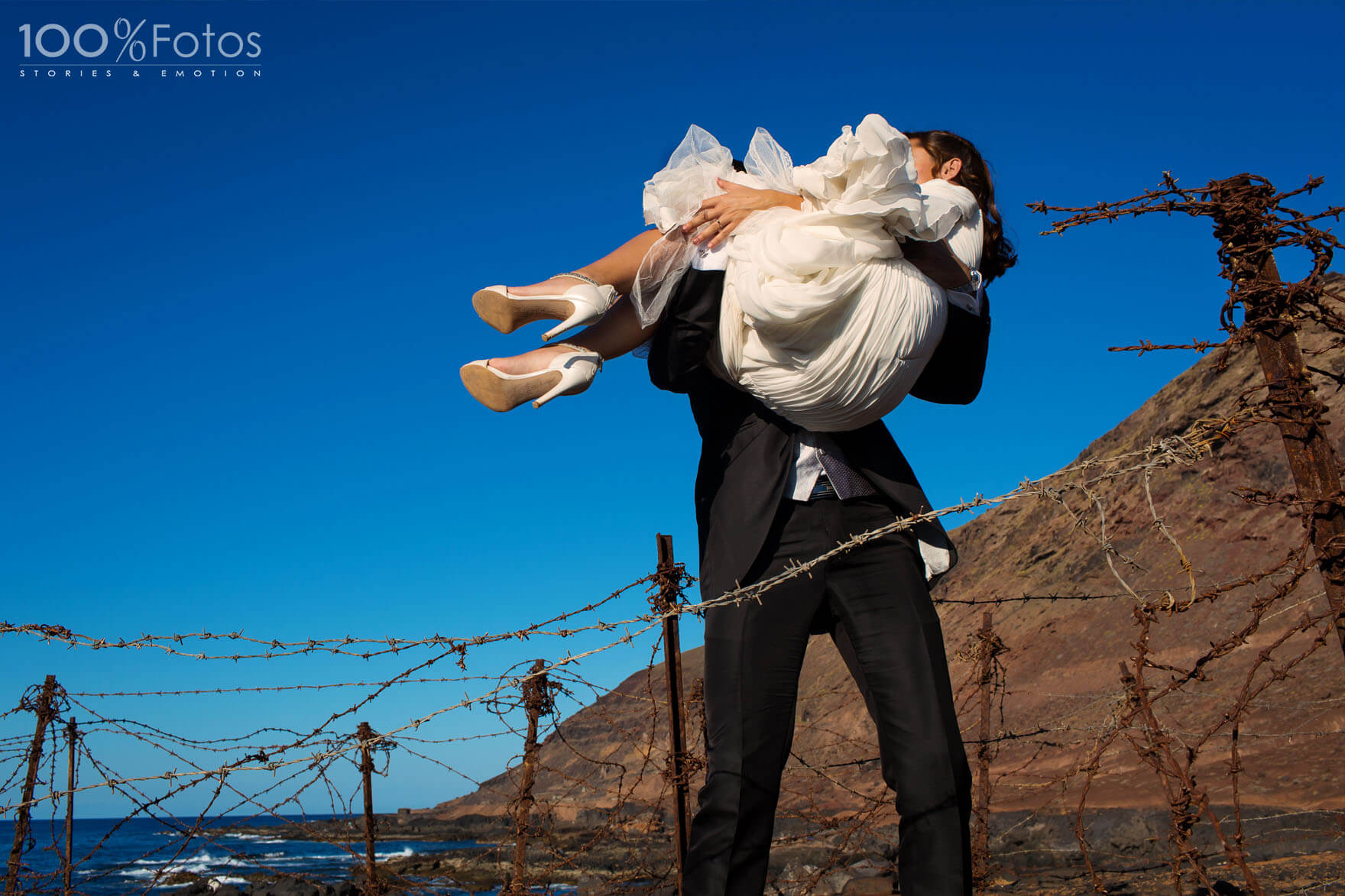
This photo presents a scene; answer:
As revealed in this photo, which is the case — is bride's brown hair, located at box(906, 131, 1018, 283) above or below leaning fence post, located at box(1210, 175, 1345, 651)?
above

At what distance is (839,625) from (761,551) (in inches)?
11.2

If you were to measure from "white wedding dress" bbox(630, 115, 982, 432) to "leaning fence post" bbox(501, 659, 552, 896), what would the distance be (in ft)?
7.71

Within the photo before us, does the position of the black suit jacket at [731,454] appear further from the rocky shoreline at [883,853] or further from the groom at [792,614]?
the rocky shoreline at [883,853]

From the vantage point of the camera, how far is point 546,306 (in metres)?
2.12

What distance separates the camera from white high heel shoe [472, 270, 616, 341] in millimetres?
2102

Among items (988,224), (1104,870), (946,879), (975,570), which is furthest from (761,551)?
(975,570)

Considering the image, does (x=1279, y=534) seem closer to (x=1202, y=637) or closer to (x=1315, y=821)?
(x=1202, y=637)

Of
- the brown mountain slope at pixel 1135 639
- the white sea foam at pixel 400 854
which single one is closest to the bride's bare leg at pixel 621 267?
the brown mountain slope at pixel 1135 639

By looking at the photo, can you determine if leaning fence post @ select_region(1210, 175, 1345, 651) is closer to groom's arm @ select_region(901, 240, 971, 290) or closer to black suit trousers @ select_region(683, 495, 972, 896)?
groom's arm @ select_region(901, 240, 971, 290)

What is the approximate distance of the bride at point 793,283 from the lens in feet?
6.74

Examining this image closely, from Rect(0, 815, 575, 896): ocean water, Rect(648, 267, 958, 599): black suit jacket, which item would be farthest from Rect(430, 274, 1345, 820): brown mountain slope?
Rect(648, 267, 958, 599): black suit jacket

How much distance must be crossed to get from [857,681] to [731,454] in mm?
629

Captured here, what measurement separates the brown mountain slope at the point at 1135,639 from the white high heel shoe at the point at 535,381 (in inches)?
445

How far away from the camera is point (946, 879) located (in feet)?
6.54
